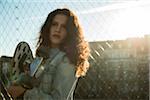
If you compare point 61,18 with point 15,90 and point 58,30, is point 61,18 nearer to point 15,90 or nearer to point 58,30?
point 58,30

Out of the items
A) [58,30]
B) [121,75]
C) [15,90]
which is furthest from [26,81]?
[121,75]

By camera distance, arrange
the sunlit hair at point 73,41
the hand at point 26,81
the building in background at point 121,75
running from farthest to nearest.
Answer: the building in background at point 121,75
the sunlit hair at point 73,41
the hand at point 26,81

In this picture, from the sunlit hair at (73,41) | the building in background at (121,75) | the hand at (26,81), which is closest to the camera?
the hand at (26,81)

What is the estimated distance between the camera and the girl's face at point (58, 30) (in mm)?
1203

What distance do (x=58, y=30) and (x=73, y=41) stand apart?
0.06 m

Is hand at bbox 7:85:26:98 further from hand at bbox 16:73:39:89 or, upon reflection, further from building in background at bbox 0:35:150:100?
building in background at bbox 0:35:150:100

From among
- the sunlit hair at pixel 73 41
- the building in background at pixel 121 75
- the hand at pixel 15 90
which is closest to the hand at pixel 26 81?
the hand at pixel 15 90

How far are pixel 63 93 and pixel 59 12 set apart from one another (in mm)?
271

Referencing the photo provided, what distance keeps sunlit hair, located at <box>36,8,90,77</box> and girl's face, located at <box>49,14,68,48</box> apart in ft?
0.04

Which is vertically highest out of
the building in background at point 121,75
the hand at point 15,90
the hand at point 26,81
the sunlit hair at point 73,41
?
the sunlit hair at point 73,41

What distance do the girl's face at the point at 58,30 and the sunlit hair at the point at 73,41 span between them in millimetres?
12

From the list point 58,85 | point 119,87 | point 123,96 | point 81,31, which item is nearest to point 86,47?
point 81,31

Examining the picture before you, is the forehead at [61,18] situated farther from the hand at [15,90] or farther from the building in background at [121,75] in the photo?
the building in background at [121,75]

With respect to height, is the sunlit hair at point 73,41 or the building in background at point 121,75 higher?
the sunlit hair at point 73,41
